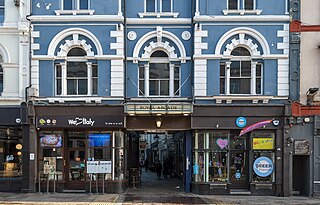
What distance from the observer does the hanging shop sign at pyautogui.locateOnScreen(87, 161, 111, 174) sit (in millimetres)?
20547

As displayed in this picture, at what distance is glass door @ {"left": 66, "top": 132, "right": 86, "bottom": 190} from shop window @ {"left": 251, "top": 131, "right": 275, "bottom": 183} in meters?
8.30

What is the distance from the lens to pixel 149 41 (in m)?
21.1

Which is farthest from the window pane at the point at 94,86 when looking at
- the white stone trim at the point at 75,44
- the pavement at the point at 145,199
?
the pavement at the point at 145,199

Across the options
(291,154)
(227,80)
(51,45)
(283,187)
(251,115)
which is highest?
(51,45)

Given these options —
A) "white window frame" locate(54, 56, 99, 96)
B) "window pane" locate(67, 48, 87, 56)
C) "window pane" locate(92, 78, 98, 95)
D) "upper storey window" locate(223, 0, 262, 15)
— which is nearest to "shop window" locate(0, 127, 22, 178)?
"white window frame" locate(54, 56, 99, 96)

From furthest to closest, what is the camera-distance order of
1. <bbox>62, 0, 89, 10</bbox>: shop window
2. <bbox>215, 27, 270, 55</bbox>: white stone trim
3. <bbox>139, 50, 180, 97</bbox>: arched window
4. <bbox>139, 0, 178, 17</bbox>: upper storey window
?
1. <bbox>139, 50, 180, 97</bbox>: arched window
2. <bbox>139, 0, 178, 17</bbox>: upper storey window
3. <bbox>62, 0, 89, 10</bbox>: shop window
4. <bbox>215, 27, 270, 55</bbox>: white stone trim

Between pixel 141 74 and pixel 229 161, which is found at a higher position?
pixel 141 74

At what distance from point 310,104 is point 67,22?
12309mm

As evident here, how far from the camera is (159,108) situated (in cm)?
1980

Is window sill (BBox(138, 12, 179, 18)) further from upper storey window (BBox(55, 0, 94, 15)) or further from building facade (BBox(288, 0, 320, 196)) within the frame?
building facade (BBox(288, 0, 320, 196))

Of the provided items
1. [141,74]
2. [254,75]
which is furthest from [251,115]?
[141,74]

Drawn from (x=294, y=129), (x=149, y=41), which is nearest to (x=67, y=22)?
(x=149, y=41)

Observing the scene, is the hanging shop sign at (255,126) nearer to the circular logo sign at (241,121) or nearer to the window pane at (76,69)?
the circular logo sign at (241,121)

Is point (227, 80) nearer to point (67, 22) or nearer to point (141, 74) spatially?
point (141, 74)
